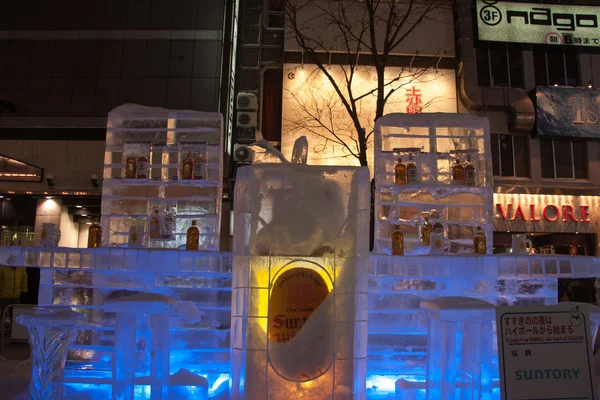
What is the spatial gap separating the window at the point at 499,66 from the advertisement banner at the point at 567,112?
807 millimetres

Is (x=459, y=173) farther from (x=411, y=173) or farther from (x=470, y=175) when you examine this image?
(x=411, y=173)

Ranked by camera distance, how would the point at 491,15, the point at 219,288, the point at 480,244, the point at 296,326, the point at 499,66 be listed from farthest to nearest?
1. the point at 499,66
2. the point at 491,15
3. the point at 480,244
4. the point at 219,288
5. the point at 296,326

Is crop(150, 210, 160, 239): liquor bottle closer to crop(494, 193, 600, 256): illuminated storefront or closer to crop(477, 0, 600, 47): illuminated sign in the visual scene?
crop(494, 193, 600, 256): illuminated storefront

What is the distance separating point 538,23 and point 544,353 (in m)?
11.2

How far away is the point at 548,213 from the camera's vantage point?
1095cm

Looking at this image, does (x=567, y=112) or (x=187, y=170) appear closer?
(x=187, y=170)

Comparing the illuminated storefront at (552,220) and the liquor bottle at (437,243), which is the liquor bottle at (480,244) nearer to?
the liquor bottle at (437,243)

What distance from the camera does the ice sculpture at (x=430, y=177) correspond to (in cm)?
489

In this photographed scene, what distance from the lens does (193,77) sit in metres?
10.3

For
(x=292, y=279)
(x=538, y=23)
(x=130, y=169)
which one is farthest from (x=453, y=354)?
(x=538, y=23)

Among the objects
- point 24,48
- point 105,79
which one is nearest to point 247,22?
point 105,79

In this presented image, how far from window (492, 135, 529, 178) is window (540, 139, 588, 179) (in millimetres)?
428

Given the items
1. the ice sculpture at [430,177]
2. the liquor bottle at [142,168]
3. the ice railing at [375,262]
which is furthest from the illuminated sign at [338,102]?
the ice railing at [375,262]

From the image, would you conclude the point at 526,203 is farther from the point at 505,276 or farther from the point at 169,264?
the point at 169,264
